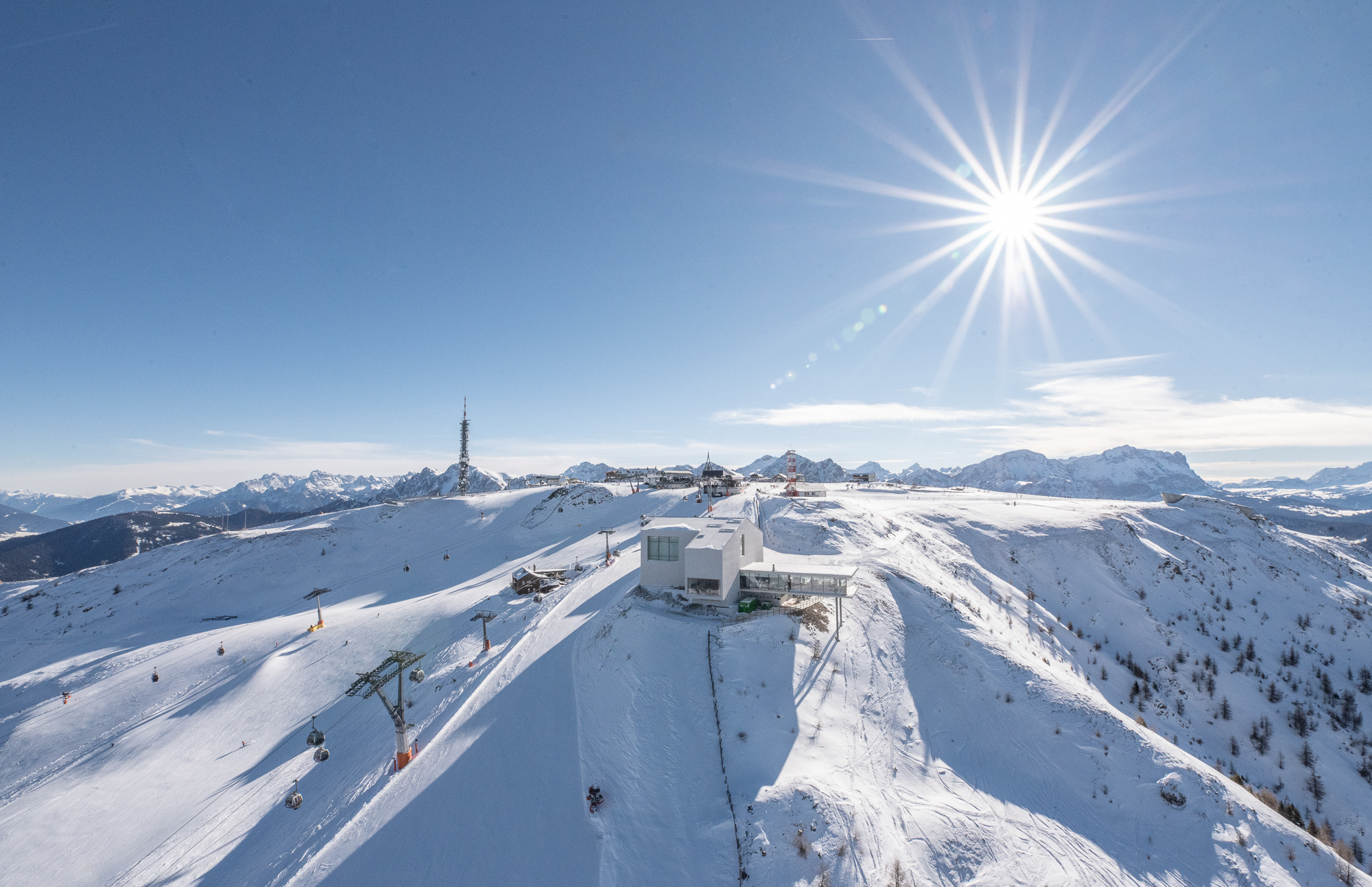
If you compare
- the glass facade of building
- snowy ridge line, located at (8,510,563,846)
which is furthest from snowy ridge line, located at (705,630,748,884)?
snowy ridge line, located at (8,510,563,846)

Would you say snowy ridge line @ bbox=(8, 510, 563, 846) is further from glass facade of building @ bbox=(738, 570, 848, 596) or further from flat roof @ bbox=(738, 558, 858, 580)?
flat roof @ bbox=(738, 558, 858, 580)

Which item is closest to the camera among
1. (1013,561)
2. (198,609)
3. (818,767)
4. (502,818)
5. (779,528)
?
(502,818)

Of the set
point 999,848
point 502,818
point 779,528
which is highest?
point 779,528

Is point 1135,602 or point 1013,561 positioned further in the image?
point 1013,561

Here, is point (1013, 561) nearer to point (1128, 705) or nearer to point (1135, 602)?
point (1135, 602)

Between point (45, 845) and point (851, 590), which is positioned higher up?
point (851, 590)

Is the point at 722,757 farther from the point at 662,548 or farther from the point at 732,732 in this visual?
the point at 662,548

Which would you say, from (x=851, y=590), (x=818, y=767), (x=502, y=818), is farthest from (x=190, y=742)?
(x=851, y=590)
